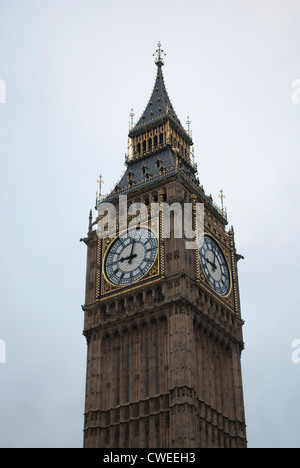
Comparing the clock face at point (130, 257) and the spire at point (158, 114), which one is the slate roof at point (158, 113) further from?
the clock face at point (130, 257)

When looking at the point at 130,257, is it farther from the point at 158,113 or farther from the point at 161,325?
the point at 158,113

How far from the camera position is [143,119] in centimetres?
9362

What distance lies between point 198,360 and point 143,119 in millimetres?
31887

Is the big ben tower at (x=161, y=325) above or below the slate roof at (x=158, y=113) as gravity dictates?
below

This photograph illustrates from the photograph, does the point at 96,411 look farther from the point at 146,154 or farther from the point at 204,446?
the point at 146,154

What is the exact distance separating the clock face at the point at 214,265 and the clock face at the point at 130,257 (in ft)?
16.0

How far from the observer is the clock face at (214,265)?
7769 centimetres

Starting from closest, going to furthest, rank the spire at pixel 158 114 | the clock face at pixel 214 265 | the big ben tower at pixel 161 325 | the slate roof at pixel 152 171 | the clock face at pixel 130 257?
the big ben tower at pixel 161 325 < the clock face at pixel 130 257 < the clock face at pixel 214 265 < the slate roof at pixel 152 171 < the spire at pixel 158 114

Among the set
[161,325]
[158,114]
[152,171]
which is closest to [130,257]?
[161,325]

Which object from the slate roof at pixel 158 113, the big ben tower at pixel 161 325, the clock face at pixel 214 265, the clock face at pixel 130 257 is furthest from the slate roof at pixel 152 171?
the clock face at pixel 214 265

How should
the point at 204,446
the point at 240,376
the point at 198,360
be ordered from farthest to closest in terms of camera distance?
the point at 240,376
the point at 198,360
the point at 204,446

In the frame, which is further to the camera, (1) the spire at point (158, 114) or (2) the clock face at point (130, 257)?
(1) the spire at point (158, 114)
